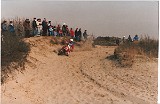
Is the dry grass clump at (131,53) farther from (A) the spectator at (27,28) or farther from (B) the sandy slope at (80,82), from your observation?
(A) the spectator at (27,28)

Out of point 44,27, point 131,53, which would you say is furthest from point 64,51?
point 131,53

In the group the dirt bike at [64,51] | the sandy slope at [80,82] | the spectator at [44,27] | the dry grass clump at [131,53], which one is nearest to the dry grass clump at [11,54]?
the sandy slope at [80,82]

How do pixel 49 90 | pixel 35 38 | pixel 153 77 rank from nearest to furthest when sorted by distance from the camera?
pixel 49 90 → pixel 153 77 → pixel 35 38

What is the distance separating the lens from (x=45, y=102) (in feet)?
41.3

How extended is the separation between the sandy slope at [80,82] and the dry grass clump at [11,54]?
424 millimetres

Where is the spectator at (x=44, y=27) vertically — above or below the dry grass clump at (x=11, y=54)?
above

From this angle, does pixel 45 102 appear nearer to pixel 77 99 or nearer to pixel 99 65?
pixel 77 99

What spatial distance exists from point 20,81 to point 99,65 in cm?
571

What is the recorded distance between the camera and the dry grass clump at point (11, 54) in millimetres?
14120

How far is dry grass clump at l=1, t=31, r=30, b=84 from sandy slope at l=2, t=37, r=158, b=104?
0.42 meters

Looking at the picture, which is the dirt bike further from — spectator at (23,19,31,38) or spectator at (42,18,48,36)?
spectator at (42,18,48,36)

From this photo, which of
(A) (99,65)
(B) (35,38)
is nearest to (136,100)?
(A) (99,65)

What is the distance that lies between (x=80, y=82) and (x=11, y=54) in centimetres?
318

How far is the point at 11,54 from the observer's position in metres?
15.4
